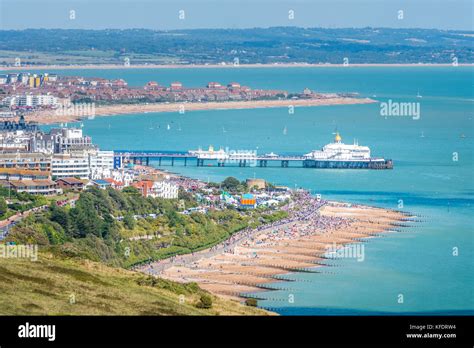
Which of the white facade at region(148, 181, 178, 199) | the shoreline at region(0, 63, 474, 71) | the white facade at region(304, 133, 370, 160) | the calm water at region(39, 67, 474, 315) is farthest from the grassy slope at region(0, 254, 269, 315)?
the shoreline at region(0, 63, 474, 71)

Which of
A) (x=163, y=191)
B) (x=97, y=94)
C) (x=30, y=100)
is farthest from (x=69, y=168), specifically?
(x=97, y=94)

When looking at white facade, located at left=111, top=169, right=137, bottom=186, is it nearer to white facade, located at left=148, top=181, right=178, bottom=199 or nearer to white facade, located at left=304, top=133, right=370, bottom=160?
white facade, located at left=148, top=181, right=178, bottom=199

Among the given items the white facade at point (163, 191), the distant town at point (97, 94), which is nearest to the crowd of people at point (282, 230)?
the white facade at point (163, 191)

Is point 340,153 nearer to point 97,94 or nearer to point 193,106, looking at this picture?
point 193,106

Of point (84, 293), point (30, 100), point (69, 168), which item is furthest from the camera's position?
point (30, 100)
